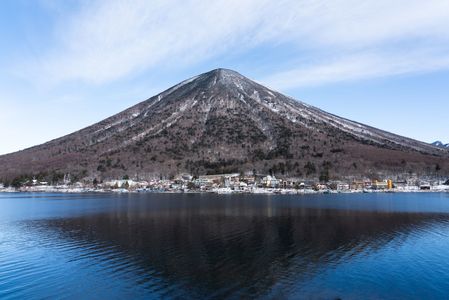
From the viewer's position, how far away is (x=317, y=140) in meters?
164

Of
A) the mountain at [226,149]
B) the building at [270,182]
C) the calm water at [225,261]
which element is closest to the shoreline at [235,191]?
the building at [270,182]

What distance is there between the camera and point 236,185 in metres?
122

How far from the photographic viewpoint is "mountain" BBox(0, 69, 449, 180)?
14262 centimetres

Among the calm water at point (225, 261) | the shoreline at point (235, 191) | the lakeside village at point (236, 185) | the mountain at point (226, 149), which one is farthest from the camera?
the mountain at point (226, 149)

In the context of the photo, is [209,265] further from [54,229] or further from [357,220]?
[357,220]

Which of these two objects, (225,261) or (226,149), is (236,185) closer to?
(226,149)

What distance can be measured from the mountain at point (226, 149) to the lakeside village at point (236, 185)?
653 centimetres

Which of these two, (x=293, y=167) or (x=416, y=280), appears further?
(x=293, y=167)

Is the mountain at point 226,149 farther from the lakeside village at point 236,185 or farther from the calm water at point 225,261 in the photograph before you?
the calm water at point 225,261

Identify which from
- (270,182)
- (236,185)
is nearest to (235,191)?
(236,185)

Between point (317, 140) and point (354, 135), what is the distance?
29424 millimetres

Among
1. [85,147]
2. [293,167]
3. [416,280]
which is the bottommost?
[416,280]

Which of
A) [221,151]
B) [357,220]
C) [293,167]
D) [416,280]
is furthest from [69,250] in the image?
[221,151]

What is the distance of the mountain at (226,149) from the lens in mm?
142625
